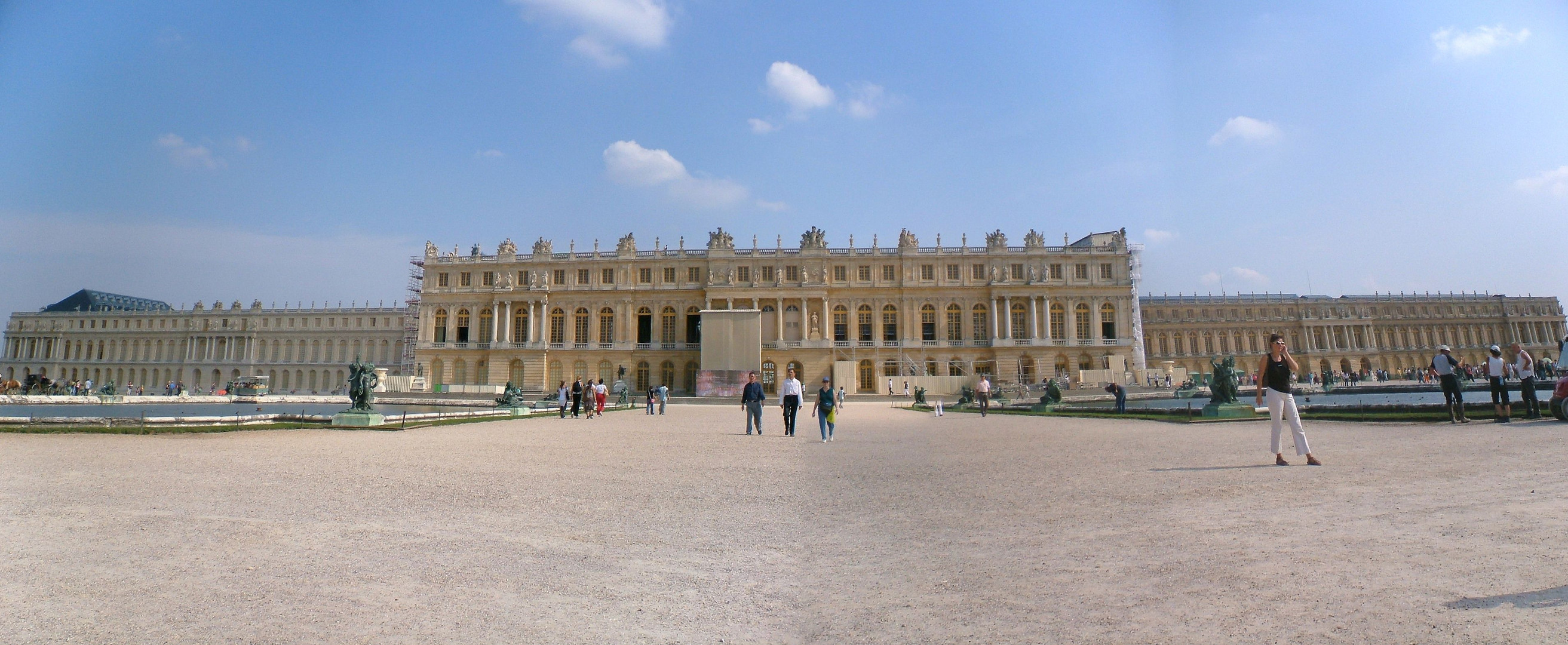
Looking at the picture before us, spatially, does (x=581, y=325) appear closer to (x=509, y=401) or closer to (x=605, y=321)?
(x=605, y=321)

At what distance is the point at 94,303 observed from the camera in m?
106

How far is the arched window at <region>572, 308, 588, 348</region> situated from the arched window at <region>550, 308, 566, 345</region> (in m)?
0.89

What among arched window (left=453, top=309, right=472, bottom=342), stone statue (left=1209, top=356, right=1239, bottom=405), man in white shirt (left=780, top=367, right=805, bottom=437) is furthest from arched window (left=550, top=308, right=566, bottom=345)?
stone statue (left=1209, top=356, right=1239, bottom=405)

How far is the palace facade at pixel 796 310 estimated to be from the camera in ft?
191

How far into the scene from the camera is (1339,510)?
232 inches

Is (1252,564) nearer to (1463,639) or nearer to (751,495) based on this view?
(1463,639)

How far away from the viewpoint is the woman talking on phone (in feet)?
28.7

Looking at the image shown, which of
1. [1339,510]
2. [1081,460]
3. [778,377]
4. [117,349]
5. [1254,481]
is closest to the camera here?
[1339,510]

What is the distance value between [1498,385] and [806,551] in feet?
48.6

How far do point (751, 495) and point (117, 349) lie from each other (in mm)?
126718

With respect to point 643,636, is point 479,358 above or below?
above

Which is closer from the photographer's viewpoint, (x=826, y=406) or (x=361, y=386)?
(x=826, y=406)

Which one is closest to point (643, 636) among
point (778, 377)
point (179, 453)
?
point (179, 453)

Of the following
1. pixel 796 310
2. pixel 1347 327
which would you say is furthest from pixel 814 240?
pixel 1347 327
